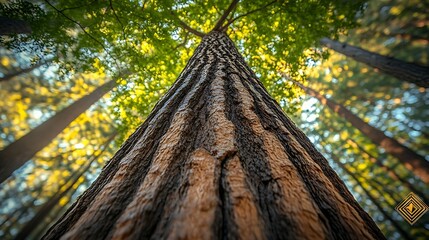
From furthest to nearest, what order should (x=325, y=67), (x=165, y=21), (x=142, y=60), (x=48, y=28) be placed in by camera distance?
(x=325, y=67) → (x=142, y=60) → (x=165, y=21) → (x=48, y=28)

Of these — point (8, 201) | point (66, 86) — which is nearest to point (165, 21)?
point (66, 86)

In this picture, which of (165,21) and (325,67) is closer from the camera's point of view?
(165,21)

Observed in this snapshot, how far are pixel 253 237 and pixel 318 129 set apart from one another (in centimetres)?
1582

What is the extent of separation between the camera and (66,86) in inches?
441

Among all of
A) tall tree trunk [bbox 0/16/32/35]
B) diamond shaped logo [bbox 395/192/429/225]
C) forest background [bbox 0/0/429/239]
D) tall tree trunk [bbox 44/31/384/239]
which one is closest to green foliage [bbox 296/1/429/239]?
forest background [bbox 0/0/429/239]

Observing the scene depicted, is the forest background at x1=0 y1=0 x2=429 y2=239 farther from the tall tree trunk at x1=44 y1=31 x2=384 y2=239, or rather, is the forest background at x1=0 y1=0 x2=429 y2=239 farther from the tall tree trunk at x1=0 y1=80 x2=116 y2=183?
the tall tree trunk at x1=44 y1=31 x2=384 y2=239

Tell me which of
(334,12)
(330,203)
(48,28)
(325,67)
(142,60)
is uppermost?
(325,67)

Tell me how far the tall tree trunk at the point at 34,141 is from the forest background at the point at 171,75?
388 mm

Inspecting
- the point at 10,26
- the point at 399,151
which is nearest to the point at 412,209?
the point at 399,151

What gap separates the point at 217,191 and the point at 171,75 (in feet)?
18.8

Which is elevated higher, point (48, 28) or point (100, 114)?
point (100, 114)

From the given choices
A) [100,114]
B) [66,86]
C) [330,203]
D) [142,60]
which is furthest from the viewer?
[100,114]

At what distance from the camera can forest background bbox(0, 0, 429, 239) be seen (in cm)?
430

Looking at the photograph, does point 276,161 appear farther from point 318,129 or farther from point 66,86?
point 318,129
